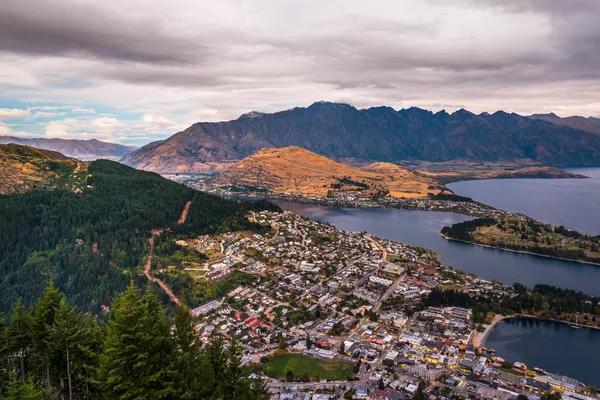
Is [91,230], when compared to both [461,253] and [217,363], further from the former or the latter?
[461,253]

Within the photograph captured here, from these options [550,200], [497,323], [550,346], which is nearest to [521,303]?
[497,323]

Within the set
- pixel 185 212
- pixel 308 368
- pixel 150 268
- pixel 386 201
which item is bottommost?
pixel 308 368

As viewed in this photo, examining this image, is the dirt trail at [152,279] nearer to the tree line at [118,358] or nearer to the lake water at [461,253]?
the tree line at [118,358]

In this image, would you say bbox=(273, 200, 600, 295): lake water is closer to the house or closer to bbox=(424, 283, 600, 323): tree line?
bbox=(424, 283, 600, 323): tree line

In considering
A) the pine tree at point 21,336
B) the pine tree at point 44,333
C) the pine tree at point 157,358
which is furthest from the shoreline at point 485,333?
the pine tree at point 21,336

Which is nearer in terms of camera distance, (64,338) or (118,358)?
(118,358)

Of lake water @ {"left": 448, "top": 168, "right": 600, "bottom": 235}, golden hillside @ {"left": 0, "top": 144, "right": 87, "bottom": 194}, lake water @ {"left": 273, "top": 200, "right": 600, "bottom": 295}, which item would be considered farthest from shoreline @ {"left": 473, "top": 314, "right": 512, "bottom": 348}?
golden hillside @ {"left": 0, "top": 144, "right": 87, "bottom": 194}
